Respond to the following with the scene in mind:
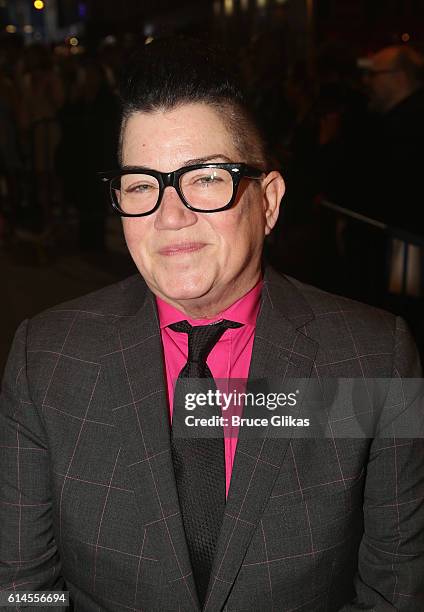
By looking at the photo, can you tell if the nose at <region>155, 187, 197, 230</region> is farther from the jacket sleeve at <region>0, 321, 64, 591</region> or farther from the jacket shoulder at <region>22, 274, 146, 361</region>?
the jacket sleeve at <region>0, 321, 64, 591</region>

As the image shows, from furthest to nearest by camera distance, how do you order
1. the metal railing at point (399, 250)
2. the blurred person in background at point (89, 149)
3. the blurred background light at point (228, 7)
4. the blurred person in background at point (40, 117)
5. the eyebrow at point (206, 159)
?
the blurred background light at point (228, 7) < the blurred person in background at point (40, 117) < the blurred person in background at point (89, 149) < the metal railing at point (399, 250) < the eyebrow at point (206, 159)

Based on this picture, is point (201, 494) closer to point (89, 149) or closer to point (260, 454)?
point (260, 454)

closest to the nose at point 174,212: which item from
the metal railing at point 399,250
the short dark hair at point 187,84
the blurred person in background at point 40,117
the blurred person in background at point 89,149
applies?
the short dark hair at point 187,84

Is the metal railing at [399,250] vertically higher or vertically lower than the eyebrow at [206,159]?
lower

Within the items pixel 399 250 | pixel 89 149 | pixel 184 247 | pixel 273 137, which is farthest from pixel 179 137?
pixel 89 149

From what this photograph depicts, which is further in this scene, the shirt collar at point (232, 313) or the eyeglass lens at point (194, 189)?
the shirt collar at point (232, 313)

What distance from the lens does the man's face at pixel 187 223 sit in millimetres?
1020

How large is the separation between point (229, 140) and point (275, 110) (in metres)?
3.08

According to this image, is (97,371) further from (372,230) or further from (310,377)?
(372,230)

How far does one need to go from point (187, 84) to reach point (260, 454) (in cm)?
56

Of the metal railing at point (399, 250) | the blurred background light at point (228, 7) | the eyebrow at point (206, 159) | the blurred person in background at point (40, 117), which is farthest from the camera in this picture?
the blurred background light at point (228, 7)

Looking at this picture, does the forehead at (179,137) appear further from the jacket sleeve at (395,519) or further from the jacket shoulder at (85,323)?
the jacket sleeve at (395,519)

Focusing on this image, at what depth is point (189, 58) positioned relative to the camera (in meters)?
1.05

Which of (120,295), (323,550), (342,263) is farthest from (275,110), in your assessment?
(323,550)
